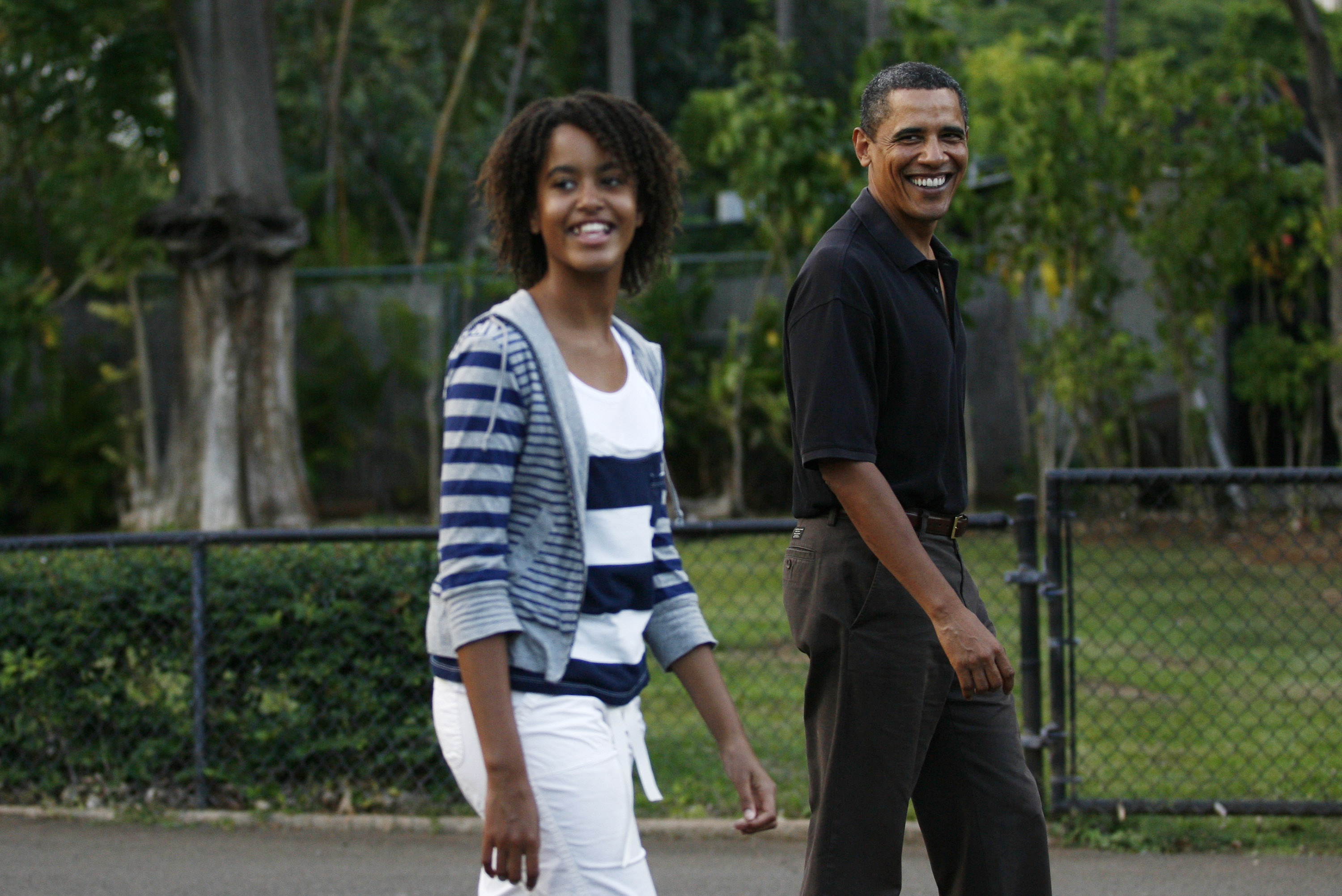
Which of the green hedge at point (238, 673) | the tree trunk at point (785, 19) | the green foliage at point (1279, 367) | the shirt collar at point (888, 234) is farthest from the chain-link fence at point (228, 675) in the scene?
the tree trunk at point (785, 19)

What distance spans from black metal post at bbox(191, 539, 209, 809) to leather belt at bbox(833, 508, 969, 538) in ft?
10.7

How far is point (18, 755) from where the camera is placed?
18.7 ft

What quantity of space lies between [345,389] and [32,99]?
4.29 meters

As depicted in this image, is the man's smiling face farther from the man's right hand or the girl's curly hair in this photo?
the man's right hand

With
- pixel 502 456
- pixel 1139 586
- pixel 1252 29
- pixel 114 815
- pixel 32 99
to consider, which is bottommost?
pixel 114 815

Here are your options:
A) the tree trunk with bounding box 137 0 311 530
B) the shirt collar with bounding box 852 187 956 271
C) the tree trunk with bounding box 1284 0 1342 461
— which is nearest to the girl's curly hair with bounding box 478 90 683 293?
the shirt collar with bounding box 852 187 956 271

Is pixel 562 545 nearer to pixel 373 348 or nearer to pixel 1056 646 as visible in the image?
pixel 1056 646

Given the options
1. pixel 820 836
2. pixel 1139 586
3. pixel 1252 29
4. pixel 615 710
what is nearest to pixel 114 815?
pixel 820 836

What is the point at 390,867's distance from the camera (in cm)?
505

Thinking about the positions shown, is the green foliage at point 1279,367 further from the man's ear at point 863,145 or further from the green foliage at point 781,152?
the man's ear at point 863,145

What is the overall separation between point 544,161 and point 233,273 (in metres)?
11.4

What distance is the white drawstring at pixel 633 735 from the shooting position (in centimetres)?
237

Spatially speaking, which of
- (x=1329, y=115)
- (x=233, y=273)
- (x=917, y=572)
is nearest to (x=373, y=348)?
(x=233, y=273)

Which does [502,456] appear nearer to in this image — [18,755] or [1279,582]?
[18,755]
